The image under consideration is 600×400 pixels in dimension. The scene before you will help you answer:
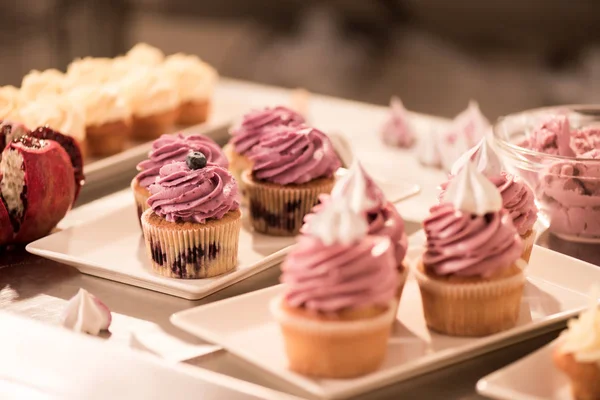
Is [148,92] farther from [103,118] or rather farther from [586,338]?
[586,338]

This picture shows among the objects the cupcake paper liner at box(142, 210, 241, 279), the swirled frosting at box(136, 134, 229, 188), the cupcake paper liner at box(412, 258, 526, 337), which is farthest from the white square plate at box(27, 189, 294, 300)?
the cupcake paper liner at box(412, 258, 526, 337)

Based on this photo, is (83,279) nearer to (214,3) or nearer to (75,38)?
(75,38)

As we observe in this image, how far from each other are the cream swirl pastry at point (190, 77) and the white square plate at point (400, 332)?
141 centimetres

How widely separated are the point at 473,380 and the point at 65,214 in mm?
1123

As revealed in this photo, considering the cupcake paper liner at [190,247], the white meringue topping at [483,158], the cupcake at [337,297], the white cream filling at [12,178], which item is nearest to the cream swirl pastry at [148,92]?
the white cream filling at [12,178]

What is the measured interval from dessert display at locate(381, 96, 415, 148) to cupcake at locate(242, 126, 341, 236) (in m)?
0.68

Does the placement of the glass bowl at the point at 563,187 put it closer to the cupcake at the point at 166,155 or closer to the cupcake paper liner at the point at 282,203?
the cupcake paper liner at the point at 282,203

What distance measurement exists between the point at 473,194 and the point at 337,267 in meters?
0.33

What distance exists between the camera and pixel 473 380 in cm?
163

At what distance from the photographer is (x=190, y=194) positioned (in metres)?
2.02

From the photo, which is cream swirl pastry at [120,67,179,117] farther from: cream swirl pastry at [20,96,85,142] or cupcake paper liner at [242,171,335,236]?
cupcake paper liner at [242,171,335,236]

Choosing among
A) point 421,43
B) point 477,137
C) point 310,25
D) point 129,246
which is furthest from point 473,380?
point 310,25

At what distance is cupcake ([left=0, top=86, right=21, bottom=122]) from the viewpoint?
8.28 ft

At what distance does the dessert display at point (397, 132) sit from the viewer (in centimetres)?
299
